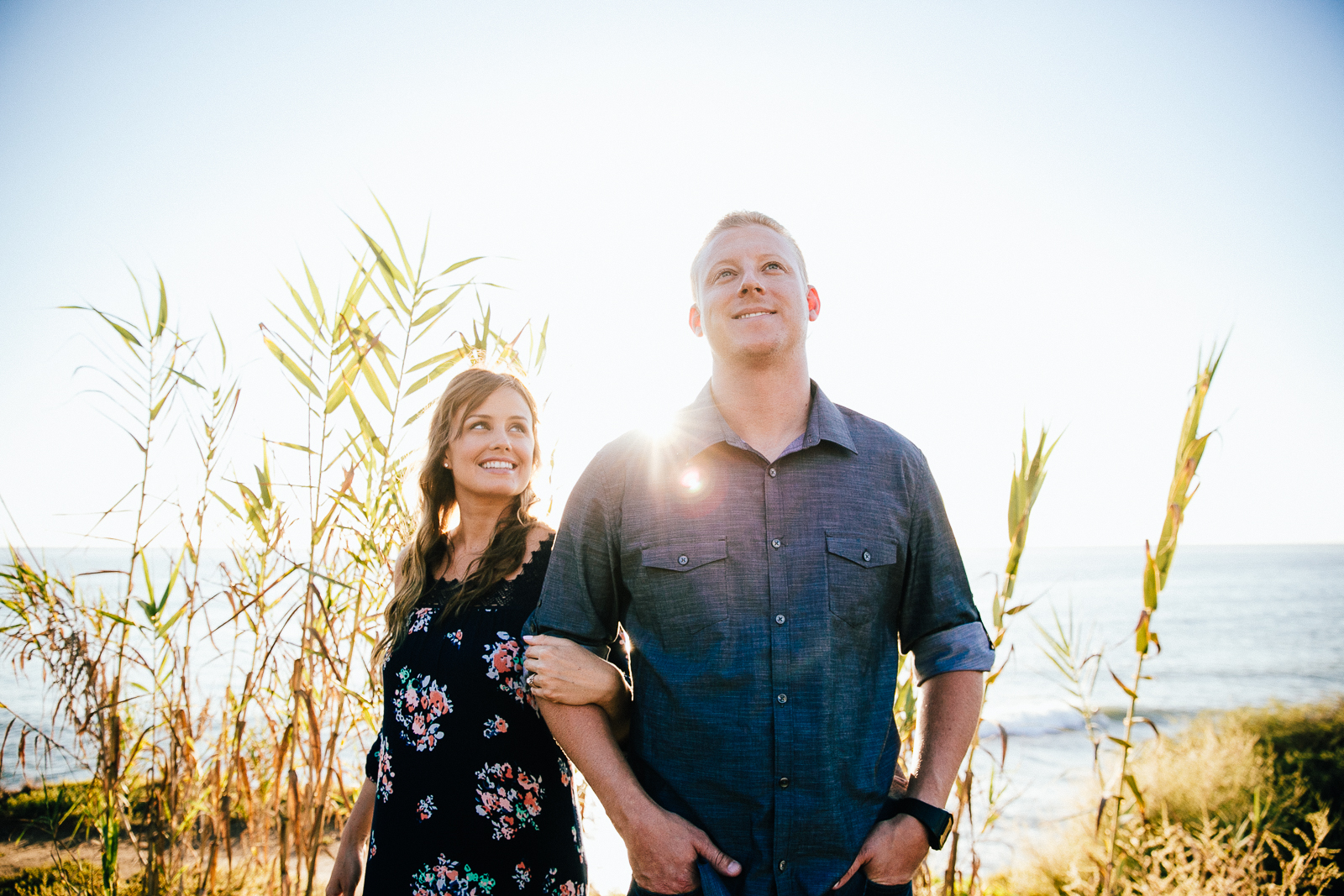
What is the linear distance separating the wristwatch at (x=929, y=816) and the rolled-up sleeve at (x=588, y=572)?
0.68 meters

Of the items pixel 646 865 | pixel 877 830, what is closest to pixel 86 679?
pixel 646 865

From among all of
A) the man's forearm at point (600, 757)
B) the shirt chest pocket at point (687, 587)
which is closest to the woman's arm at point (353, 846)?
the man's forearm at point (600, 757)

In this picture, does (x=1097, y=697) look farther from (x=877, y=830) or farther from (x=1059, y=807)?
(x=877, y=830)

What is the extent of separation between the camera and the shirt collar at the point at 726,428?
1441 mm

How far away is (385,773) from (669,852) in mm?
1015

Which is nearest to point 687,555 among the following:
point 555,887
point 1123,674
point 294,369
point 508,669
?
point 508,669

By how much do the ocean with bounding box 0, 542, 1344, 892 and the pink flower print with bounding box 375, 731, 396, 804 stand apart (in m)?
1.69

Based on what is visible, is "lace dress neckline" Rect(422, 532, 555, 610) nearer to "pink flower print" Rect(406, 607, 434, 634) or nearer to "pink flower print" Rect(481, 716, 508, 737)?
"pink flower print" Rect(406, 607, 434, 634)

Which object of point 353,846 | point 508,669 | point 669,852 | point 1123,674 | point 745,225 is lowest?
point 1123,674

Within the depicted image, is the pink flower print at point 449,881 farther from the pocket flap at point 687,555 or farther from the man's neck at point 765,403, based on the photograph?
the man's neck at point 765,403

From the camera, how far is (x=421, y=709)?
5.61ft

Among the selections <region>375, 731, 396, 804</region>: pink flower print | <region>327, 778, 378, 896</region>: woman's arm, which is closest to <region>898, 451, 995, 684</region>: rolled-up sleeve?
<region>375, 731, 396, 804</region>: pink flower print

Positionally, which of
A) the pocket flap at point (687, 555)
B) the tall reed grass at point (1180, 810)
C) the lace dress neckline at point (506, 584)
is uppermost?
the pocket flap at point (687, 555)

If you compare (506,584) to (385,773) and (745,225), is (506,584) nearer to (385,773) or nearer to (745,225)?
(385,773)
